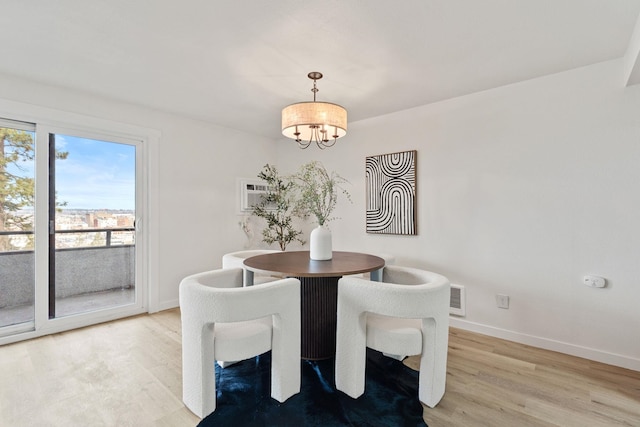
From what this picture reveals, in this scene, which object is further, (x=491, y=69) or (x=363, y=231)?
(x=363, y=231)

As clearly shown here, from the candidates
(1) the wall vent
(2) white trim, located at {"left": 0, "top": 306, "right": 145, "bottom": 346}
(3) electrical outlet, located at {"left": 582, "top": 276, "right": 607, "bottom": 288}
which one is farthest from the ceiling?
(2) white trim, located at {"left": 0, "top": 306, "right": 145, "bottom": 346}

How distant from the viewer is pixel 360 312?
72.3 inches

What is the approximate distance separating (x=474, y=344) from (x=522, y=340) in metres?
0.45

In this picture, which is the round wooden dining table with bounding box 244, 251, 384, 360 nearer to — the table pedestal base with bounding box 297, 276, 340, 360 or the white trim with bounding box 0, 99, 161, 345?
the table pedestal base with bounding box 297, 276, 340, 360

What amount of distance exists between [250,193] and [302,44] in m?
2.71

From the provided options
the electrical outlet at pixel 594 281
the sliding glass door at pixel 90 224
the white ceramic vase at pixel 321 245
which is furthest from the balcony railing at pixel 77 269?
the electrical outlet at pixel 594 281

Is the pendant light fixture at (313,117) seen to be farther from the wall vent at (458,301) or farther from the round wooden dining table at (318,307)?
the wall vent at (458,301)

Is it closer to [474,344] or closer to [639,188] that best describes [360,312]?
[474,344]

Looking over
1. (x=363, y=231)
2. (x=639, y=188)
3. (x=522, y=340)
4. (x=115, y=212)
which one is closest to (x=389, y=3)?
(x=639, y=188)

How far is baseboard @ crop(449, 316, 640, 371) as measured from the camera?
7.58 feet

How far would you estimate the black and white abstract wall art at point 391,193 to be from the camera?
3.39m

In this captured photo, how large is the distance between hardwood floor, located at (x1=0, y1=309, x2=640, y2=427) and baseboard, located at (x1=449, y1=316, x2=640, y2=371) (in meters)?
0.07

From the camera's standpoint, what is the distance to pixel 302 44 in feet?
6.93

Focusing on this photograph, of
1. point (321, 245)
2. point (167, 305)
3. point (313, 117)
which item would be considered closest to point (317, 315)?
point (321, 245)
